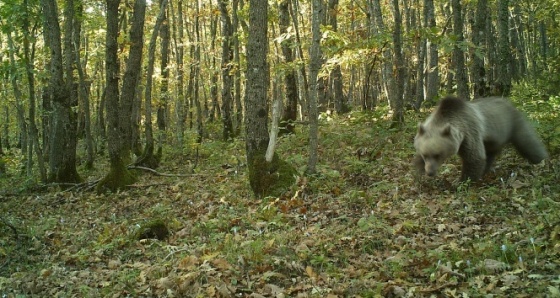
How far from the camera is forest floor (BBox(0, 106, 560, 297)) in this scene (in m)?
5.23

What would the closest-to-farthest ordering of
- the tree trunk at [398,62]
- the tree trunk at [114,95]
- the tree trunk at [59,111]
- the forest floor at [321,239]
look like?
the forest floor at [321,239] → the tree trunk at [114,95] → the tree trunk at [398,62] → the tree trunk at [59,111]

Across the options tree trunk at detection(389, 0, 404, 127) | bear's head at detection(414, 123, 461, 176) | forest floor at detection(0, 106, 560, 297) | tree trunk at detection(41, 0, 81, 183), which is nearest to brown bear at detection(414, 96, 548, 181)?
bear's head at detection(414, 123, 461, 176)

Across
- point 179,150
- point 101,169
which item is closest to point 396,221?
point 179,150

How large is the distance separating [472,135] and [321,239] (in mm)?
3704

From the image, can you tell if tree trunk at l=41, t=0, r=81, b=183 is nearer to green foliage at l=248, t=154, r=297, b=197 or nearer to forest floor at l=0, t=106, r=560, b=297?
forest floor at l=0, t=106, r=560, b=297

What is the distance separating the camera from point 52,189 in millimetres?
15258

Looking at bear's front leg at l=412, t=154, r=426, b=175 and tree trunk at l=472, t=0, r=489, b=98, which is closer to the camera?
bear's front leg at l=412, t=154, r=426, b=175

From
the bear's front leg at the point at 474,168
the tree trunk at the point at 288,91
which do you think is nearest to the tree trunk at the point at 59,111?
the tree trunk at the point at 288,91

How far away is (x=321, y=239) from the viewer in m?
6.75

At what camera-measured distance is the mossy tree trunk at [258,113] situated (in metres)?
10.1

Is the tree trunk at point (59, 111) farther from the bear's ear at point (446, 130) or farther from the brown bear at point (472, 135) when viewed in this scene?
the bear's ear at point (446, 130)

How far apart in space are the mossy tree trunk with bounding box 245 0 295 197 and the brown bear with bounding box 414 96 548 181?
9.88 feet

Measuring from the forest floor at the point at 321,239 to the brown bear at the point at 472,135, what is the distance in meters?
0.39

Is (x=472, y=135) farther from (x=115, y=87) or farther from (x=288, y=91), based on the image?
(x=288, y=91)
